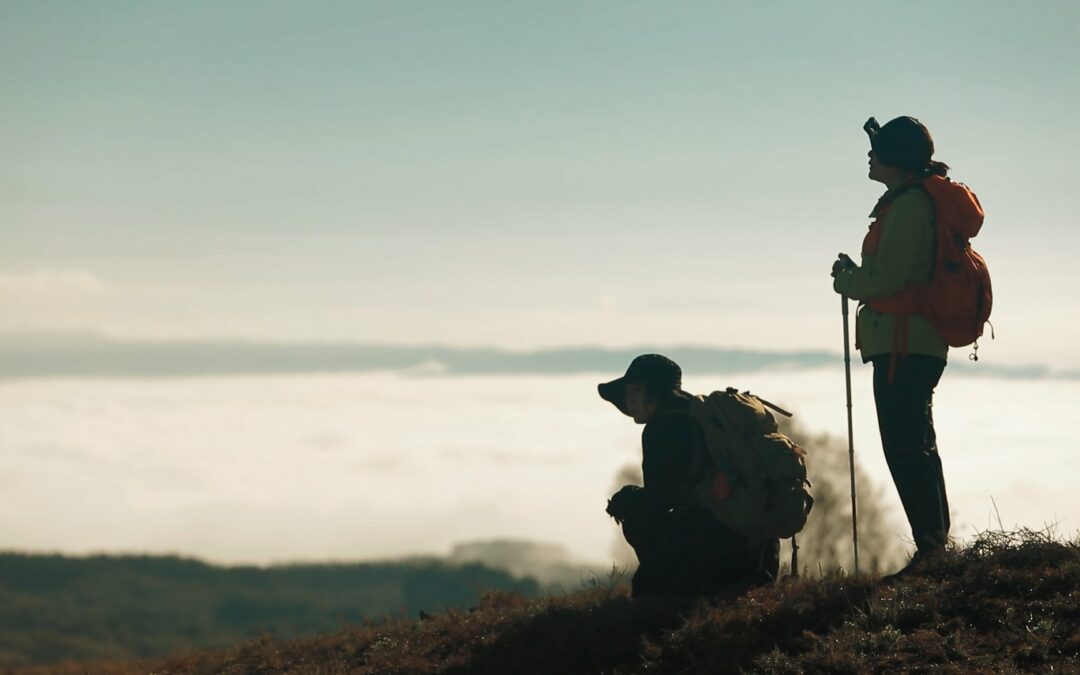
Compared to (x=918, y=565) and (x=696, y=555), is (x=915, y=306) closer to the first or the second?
(x=918, y=565)

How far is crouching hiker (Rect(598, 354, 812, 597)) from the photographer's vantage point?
1008 cm

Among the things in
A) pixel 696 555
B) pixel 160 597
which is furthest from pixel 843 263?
pixel 160 597

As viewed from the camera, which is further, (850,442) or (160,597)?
(160,597)

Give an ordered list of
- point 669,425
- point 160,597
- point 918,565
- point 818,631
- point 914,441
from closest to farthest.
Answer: point 818,631
point 918,565
point 914,441
point 669,425
point 160,597

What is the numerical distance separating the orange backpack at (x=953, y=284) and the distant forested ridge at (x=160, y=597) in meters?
139

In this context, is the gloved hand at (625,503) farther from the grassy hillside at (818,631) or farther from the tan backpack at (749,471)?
the grassy hillside at (818,631)

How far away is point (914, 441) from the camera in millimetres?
10023

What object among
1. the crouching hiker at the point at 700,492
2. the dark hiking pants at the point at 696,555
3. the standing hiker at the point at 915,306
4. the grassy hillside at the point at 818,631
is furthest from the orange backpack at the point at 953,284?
the dark hiking pants at the point at 696,555

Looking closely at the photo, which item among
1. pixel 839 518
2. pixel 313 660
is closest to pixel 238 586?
pixel 839 518

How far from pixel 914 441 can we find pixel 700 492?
176 centimetres

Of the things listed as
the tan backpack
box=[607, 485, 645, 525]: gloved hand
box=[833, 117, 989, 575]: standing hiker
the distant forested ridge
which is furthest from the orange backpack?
the distant forested ridge

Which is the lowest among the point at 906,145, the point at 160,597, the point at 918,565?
the point at 160,597

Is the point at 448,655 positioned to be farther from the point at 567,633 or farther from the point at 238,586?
the point at 238,586

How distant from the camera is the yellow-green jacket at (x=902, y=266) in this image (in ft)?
32.3
